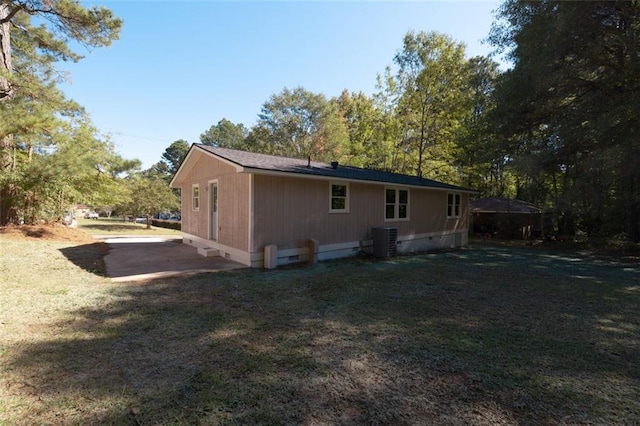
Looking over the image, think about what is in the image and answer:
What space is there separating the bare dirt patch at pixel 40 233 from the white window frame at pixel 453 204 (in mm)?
14408

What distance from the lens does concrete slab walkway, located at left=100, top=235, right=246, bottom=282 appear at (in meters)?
6.55

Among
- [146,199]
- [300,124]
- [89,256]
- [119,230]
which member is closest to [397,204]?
[89,256]

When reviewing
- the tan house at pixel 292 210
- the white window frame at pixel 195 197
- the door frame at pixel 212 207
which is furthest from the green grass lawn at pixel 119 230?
the door frame at pixel 212 207

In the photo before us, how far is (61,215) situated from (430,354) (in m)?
15.6

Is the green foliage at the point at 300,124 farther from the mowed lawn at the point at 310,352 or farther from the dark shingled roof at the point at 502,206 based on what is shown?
the mowed lawn at the point at 310,352

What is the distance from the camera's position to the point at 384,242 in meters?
9.58

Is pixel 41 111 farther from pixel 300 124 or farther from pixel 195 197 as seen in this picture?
pixel 300 124

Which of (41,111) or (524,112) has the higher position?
(524,112)

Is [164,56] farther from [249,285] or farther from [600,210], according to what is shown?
[600,210]

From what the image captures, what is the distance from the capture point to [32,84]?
10.9m

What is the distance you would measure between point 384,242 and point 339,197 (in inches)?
79.6

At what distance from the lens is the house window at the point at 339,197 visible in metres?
9.01

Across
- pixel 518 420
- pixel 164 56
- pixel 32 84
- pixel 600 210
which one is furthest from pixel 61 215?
pixel 600 210

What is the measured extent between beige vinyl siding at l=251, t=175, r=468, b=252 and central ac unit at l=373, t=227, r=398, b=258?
35 cm
